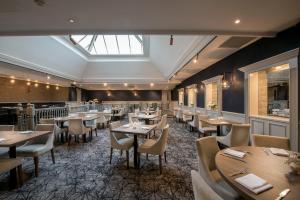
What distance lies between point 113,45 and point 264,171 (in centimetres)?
1041

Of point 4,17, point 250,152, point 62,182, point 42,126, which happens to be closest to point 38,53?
point 42,126

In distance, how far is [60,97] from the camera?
12883 millimetres

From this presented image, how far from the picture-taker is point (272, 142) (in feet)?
8.46

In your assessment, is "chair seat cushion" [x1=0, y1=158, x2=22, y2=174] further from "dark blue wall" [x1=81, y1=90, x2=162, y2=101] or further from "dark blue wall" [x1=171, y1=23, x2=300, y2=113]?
"dark blue wall" [x1=81, y1=90, x2=162, y2=101]

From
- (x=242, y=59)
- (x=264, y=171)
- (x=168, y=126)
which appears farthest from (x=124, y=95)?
(x=264, y=171)

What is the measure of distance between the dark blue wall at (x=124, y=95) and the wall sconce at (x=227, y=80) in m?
10.2

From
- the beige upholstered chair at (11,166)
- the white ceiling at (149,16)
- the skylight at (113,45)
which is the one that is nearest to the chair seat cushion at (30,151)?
the beige upholstered chair at (11,166)

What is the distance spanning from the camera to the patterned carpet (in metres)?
2.64

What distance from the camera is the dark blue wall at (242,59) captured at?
10.7ft

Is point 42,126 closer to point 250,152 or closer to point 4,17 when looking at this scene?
point 4,17

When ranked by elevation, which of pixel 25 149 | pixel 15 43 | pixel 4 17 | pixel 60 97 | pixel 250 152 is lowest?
pixel 25 149

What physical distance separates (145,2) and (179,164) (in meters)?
3.28

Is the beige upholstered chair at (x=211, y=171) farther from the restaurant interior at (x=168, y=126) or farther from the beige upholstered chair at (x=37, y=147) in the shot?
the beige upholstered chair at (x=37, y=147)

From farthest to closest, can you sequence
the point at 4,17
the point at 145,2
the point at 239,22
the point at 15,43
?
1. the point at 15,43
2. the point at 239,22
3. the point at 4,17
4. the point at 145,2
